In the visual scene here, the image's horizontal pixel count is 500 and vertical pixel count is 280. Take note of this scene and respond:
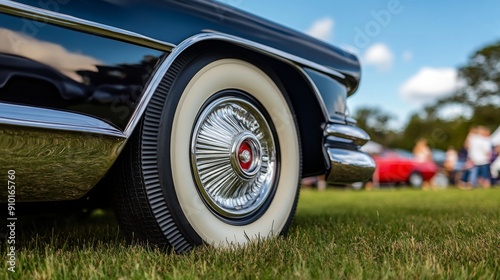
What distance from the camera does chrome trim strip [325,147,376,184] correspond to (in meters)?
2.41

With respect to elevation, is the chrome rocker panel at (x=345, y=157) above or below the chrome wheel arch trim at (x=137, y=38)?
below

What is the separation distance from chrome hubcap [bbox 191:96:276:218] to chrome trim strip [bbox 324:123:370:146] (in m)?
0.38

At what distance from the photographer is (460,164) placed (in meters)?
16.7

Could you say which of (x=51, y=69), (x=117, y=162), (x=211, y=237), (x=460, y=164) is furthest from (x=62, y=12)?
A: (x=460, y=164)

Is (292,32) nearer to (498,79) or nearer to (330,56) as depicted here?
(330,56)

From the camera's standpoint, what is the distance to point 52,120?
1.44 meters

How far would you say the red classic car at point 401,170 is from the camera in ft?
49.1

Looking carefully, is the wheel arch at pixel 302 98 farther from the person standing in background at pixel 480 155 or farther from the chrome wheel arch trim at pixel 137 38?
the person standing in background at pixel 480 155

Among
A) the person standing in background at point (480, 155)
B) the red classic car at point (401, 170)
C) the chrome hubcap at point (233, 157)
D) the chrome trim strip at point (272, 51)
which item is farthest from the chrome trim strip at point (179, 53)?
the red classic car at point (401, 170)

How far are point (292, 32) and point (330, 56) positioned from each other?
11.8 inches

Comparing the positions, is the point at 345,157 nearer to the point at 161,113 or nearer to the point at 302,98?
the point at 302,98

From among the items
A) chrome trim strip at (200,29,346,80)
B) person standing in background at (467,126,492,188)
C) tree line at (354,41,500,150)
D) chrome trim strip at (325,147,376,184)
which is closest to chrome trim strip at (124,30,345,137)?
chrome trim strip at (200,29,346,80)

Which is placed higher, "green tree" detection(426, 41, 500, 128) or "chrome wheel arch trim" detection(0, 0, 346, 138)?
"green tree" detection(426, 41, 500, 128)

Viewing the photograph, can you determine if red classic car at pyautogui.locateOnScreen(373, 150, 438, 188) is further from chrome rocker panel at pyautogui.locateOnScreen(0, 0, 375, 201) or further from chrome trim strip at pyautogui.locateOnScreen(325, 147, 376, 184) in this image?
chrome rocker panel at pyautogui.locateOnScreen(0, 0, 375, 201)
